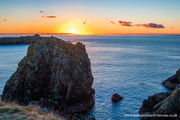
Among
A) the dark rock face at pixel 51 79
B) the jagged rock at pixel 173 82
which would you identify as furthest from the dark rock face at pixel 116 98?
the jagged rock at pixel 173 82

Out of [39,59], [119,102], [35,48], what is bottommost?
[119,102]

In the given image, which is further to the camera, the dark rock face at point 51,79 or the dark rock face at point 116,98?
the dark rock face at point 116,98

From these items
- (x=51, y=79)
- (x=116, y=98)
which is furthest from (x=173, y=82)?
(x=51, y=79)

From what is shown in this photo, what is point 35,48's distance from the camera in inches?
1393

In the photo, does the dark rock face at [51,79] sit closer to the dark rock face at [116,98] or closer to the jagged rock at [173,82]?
the dark rock face at [116,98]

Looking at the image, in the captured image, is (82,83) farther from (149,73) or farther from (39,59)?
(149,73)

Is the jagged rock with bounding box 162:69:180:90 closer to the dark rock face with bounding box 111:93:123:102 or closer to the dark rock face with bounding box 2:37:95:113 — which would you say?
the dark rock face with bounding box 111:93:123:102

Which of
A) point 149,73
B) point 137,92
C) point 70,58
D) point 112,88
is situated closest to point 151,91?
point 137,92

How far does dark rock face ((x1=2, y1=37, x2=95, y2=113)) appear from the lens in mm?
32656

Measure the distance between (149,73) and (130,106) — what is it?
33.3 m

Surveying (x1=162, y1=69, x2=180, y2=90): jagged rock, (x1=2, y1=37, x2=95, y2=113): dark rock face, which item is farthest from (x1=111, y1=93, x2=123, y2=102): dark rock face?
(x1=162, y1=69, x2=180, y2=90): jagged rock

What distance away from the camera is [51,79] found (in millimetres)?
33969

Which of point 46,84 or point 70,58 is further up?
point 70,58

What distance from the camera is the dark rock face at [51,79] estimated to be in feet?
107
